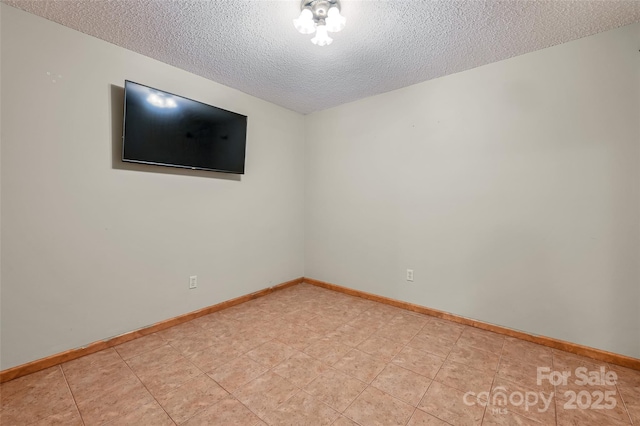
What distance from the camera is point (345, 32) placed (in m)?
1.89

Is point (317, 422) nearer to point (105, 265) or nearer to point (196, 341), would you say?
point (196, 341)

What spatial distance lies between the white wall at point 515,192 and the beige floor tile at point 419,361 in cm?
79

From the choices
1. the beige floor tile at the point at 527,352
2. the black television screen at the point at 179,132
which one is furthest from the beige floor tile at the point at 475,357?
the black television screen at the point at 179,132

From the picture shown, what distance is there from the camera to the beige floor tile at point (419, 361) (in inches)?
69.5

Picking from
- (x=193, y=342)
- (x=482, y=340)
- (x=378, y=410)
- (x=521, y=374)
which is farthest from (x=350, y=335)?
(x=193, y=342)

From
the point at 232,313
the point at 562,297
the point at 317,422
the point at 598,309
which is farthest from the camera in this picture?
the point at 232,313

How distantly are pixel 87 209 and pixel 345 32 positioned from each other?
2.34 m

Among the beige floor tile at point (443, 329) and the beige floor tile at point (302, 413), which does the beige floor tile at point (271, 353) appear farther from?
the beige floor tile at point (443, 329)

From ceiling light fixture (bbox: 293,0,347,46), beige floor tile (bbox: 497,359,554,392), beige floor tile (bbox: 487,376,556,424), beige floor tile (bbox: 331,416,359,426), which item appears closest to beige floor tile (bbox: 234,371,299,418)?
beige floor tile (bbox: 331,416,359,426)

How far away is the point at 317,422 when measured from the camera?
4.37ft

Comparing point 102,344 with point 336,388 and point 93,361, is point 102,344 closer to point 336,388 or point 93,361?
point 93,361

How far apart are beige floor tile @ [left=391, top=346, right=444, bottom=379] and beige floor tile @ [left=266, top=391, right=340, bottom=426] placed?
2.24ft

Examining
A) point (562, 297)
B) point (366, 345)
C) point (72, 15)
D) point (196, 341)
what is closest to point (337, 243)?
point (366, 345)

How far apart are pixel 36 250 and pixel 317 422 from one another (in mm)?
2130
